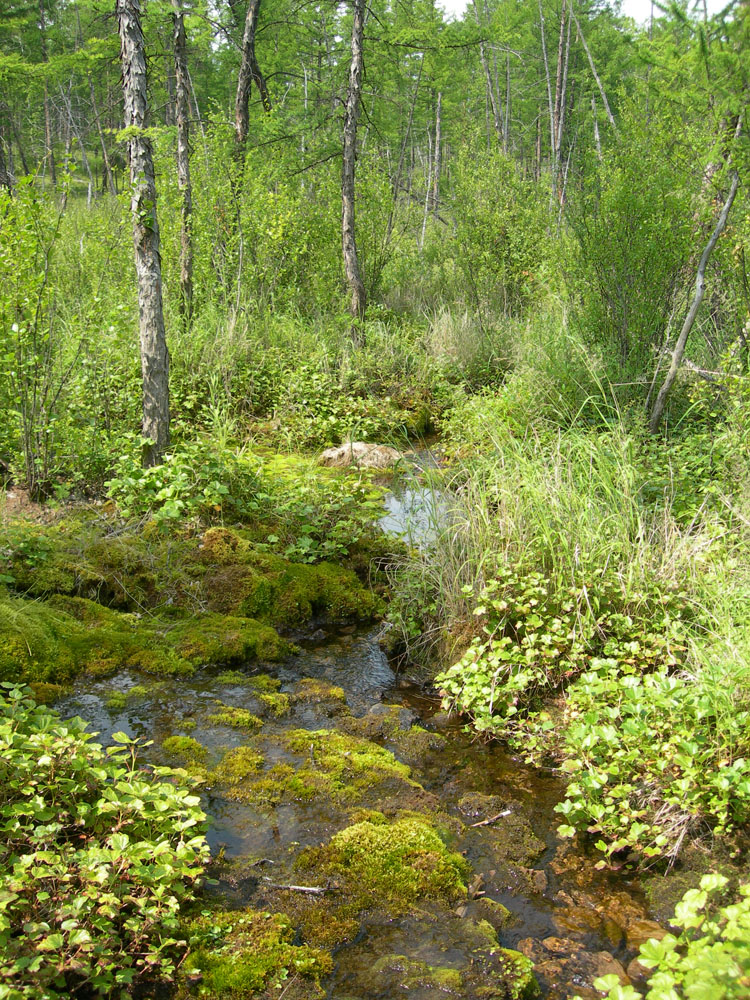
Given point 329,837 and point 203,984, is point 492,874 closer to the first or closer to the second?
point 329,837

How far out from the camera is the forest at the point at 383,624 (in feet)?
7.40

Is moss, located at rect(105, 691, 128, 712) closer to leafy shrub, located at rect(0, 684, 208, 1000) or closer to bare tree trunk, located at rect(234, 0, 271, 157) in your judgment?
leafy shrub, located at rect(0, 684, 208, 1000)

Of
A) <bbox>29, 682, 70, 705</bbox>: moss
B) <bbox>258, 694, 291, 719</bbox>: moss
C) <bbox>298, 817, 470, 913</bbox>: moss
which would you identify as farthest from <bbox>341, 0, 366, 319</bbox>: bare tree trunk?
<bbox>298, 817, 470, 913</bbox>: moss

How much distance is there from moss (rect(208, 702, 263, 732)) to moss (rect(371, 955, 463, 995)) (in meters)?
1.51

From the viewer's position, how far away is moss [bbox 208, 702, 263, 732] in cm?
359

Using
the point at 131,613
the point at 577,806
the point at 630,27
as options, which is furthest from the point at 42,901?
the point at 630,27

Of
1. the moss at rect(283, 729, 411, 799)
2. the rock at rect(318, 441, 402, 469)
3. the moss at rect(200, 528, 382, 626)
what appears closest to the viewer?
the moss at rect(283, 729, 411, 799)

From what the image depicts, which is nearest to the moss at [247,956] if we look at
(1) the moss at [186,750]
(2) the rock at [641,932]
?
(1) the moss at [186,750]

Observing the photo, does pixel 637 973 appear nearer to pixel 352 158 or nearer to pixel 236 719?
pixel 236 719

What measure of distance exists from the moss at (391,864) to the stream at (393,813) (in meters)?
0.06

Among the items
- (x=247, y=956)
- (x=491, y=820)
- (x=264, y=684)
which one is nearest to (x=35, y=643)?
(x=264, y=684)

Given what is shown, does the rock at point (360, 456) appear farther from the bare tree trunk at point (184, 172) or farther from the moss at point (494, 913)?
the moss at point (494, 913)

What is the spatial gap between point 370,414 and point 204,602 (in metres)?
4.85

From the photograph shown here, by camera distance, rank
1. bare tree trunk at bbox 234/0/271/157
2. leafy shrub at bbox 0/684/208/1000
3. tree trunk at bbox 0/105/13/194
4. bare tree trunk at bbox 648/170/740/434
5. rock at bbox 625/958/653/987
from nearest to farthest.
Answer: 1. leafy shrub at bbox 0/684/208/1000
2. rock at bbox 625/958/653/987
3. bare tree trunk at bbox 648/170/740/434
4. bare tree trunk at bbox 234/0/271/157
5. tree trunk at bbox 0/105/13/194
